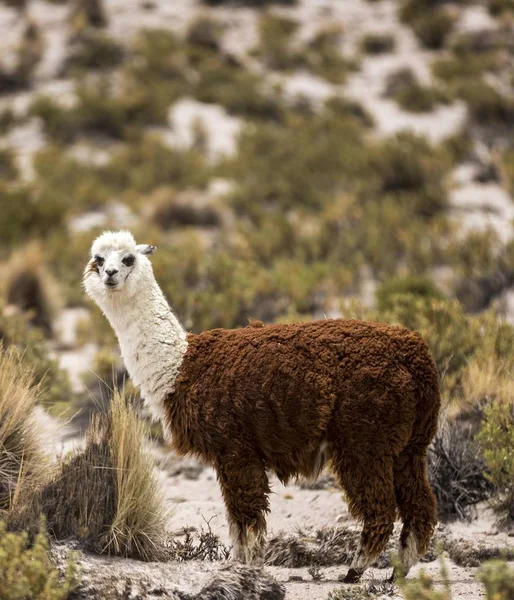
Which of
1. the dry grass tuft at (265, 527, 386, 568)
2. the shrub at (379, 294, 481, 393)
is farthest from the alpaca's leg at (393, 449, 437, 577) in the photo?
the shrub at (379, 294, 481, 393)

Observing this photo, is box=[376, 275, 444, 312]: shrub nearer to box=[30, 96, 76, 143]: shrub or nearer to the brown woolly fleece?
the brown woolly fleece

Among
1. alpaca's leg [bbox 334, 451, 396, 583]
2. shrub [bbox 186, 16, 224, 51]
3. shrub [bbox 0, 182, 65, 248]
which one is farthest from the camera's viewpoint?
shrub [bbox 186, 16, 224, 51]

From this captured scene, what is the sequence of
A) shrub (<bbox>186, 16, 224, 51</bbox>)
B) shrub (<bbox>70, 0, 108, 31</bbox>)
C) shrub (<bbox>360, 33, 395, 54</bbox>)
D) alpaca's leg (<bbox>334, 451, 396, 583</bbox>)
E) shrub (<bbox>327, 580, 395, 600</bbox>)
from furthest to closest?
shrub (<bbox>360, 33, 395, 54</bbox>) → shrub (<bbox>186, 16, 224, 51</bbox>) → shrub (<bbox>70, 0, 108, 31</bbox>) → alpaca's leg (<bbox>334, 451, 396, 583</bbox>) → shrub (<bbox>327, 580, 395, 600</bbox>)

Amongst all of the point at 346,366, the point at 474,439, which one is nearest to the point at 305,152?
the point at 474,439

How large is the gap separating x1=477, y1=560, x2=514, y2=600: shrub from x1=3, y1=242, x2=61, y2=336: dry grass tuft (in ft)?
27.6

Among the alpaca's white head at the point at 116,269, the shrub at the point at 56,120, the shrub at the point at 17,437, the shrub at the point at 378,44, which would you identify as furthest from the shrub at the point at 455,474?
the shrub at the point at 378,44

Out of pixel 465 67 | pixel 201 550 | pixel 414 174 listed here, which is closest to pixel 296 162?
pixel 414 174

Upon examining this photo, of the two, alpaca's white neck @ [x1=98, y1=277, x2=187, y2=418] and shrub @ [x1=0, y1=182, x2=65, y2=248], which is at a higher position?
alpaca's white neck @ [x1=98, y1=277, x2=187, y2=418]

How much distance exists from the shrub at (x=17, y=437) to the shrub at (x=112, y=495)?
21cm

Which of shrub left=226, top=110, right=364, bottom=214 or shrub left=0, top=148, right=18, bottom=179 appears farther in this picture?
shrub left=0, top=148, right=18, bottom=179

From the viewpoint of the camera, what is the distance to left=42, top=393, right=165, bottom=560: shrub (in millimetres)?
4379

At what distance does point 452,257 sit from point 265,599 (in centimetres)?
872

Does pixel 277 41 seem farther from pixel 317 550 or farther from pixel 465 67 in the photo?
pixel 317 550

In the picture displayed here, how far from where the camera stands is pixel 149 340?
15.3 feet
